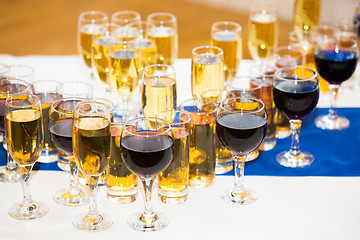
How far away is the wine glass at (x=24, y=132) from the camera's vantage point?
1.60 metres

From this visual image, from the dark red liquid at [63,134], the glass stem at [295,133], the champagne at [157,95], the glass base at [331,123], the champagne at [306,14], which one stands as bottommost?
the glass base at [331,123]

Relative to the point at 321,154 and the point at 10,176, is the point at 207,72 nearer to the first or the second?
the point at 321,154

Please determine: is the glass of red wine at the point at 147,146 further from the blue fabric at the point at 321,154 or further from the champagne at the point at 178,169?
the blue fabric at the point at 321,154

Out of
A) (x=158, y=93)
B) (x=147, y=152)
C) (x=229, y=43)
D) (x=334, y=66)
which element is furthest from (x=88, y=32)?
(x=147, y=152)

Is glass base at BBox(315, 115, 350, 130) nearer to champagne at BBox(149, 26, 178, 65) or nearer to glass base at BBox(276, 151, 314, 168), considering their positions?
glass base at BBox(276, 151, 314, 168)

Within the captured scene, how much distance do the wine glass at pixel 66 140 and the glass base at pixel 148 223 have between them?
17 centimetres

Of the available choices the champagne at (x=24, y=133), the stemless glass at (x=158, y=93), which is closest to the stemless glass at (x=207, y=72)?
the stemless glass at (x=158, y=93)

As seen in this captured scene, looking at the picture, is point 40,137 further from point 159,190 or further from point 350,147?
point 350,147

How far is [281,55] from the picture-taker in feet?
7.38

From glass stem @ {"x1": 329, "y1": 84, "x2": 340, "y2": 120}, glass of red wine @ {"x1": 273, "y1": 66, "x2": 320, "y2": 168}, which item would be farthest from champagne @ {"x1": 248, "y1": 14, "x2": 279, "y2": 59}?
glass of red wine @ {"x1": 273, "y1": 66, "x2": 320, "y2": 168}

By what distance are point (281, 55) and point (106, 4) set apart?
3.89m

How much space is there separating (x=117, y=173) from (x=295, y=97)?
58 centimetres

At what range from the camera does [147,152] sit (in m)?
1.50

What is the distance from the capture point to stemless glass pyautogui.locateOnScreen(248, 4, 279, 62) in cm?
241
